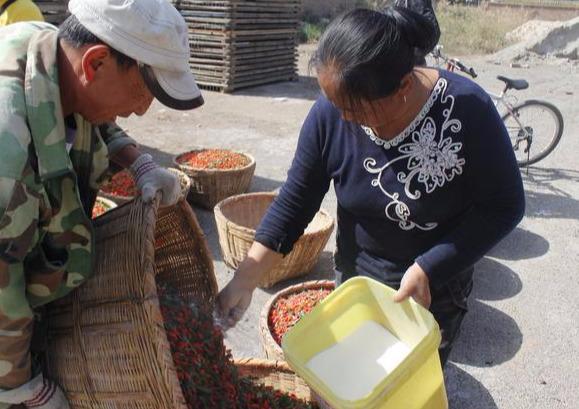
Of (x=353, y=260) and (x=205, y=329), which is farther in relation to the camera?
(x=353, y=260)

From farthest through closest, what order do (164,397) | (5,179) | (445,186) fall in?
(445,186)
(164,397)
(5,179)

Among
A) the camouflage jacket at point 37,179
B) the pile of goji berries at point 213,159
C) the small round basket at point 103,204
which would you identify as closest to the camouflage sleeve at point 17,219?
the camouflage jacket at point 37,179

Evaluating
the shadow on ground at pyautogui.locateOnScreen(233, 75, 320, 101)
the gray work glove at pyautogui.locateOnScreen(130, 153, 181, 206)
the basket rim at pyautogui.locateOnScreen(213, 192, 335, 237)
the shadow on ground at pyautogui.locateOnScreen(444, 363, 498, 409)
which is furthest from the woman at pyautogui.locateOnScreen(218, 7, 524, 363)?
the shadow on ground at pyautogui.locateOnScreen(233, 75, 320, 101)

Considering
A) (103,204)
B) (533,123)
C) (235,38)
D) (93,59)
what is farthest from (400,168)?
(235,38)

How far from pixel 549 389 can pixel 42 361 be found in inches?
104

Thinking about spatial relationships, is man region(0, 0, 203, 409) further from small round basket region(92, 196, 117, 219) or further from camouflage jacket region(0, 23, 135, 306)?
small round basket region(92, 196, 117, 219)

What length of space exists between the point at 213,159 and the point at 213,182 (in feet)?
1.04

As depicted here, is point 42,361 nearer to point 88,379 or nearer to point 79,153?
point 88,379

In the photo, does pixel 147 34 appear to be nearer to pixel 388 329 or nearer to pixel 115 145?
pixel 115 145

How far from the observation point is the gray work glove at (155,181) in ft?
5.58

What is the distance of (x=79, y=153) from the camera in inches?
60.9

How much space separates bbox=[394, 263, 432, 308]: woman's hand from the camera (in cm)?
178

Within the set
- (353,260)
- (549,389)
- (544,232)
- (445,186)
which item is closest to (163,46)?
(445,186)

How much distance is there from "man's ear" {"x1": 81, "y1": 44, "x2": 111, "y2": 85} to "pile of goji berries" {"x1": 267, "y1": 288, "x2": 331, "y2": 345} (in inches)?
70.5
